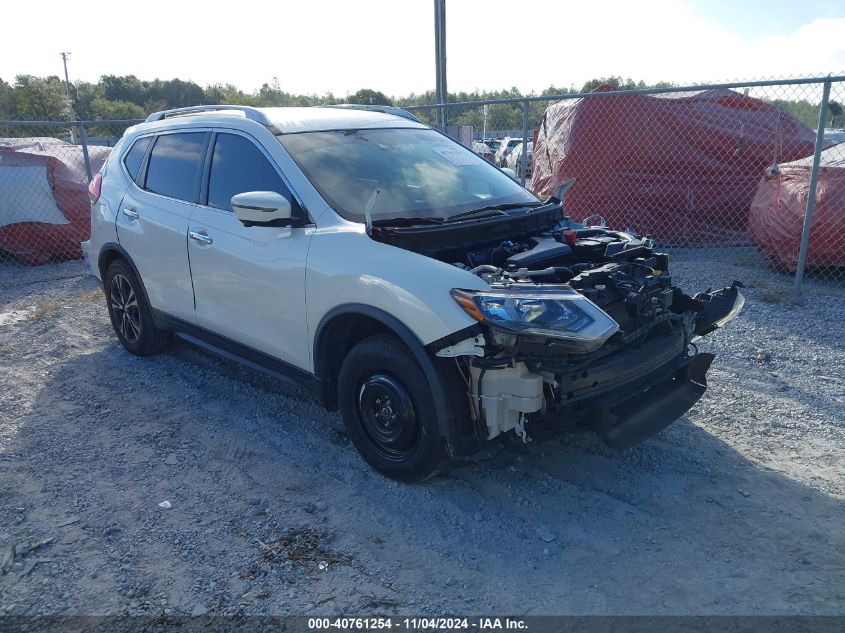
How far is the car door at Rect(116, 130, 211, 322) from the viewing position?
497cm

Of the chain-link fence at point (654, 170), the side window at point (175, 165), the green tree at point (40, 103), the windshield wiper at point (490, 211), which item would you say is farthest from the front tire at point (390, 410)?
the green tree at point (40, 103)

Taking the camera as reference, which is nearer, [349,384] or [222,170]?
[349,384]

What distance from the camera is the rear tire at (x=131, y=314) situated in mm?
5758

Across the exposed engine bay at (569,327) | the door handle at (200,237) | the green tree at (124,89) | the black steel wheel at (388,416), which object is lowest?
the black steel wheel at (388,416)

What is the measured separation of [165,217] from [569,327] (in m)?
3.36

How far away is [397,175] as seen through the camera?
4.45 meters

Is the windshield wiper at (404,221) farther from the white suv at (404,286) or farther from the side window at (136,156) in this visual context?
the side window at (136,156)

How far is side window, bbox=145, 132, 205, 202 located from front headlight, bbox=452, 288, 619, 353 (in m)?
2.68

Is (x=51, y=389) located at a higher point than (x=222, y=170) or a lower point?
lower

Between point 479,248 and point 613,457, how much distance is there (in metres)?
1.50

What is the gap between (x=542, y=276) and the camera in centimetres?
372

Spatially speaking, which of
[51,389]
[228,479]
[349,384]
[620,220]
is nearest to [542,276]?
[349,384]

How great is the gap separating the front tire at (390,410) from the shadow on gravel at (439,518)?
0.63ft

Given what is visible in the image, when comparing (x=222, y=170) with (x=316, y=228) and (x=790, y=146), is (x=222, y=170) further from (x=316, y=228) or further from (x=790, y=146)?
(x=790, y=146)
